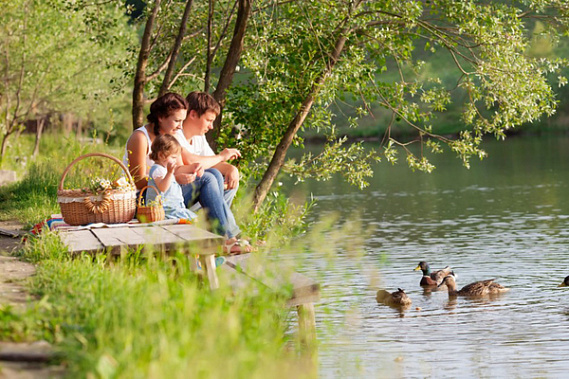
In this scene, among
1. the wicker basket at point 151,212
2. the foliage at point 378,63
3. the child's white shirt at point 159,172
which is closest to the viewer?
the wicker basket at point 151,212

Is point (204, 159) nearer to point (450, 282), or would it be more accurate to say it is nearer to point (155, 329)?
point (155, 329)

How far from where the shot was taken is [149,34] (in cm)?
1240

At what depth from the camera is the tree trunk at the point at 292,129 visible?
11.7 metres

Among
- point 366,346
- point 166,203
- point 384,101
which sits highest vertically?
point 384,101

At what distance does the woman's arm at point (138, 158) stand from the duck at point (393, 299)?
181 inches

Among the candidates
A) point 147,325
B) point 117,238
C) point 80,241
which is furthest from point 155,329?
point 80,241

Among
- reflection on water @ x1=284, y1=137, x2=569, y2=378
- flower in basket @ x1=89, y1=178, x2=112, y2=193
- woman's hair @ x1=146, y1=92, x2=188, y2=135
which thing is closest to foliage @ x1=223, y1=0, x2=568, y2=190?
reflection on water @ x1=284, y1=137, x2=569, y2=378

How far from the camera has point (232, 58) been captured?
11984mm

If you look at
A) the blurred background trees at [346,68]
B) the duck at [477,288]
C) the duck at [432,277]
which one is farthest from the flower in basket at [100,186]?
the duck at [432,277]

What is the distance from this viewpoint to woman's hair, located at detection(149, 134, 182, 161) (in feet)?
24.6

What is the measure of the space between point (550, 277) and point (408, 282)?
2.04m

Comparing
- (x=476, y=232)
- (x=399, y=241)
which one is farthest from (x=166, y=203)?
(x=476, y=232)

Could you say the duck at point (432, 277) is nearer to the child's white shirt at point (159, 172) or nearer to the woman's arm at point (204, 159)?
the woman's arm at point (204, 159)

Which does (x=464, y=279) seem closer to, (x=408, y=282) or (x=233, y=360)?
(x=408, y=282)
